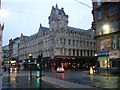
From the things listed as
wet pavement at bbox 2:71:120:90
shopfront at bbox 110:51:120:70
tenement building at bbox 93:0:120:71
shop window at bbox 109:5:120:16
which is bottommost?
wet pavement at bbox 2:71:120:90

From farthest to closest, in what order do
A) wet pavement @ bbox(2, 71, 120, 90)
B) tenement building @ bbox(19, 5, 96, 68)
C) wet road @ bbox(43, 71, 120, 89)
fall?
tenement building @ bbox(19, 5, 96, 68), wet road @ bbox(43, 71, 120, 89), wet pavement @ bbox(2, 71, 120, 90)

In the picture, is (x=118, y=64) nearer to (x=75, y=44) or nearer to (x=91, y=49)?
(x=75, y=44)

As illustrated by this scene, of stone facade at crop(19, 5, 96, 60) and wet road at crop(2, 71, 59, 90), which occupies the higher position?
stone facade at crop(19, 5, 96, 60)

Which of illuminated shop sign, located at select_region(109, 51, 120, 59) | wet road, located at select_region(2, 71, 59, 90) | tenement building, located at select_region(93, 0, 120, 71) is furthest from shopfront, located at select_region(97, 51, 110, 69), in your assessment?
wet road, located at select_region(2, 71, 59, 90)

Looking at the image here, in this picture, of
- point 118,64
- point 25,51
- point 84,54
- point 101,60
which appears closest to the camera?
point 118,64

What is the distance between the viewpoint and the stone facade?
9038cm

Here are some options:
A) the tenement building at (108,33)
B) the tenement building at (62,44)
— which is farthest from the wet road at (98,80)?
the tenement building at (62,44)

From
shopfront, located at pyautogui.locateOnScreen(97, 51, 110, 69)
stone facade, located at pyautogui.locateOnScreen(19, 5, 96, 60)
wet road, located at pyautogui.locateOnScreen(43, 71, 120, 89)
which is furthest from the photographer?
stone facade, located at pyautogui.locateOnScreen(19, 5, 96, 60)

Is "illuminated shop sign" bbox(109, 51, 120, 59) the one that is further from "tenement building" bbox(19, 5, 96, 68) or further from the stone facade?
the stone facade

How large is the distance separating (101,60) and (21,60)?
80.1 meters

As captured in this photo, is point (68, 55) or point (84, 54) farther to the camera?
point (84, 54)

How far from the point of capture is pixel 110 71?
43.3 m

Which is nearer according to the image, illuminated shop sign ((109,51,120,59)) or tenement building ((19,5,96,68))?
illuminated shop sign ((109,51,120,59))

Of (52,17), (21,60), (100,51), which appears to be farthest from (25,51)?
(100,51)
